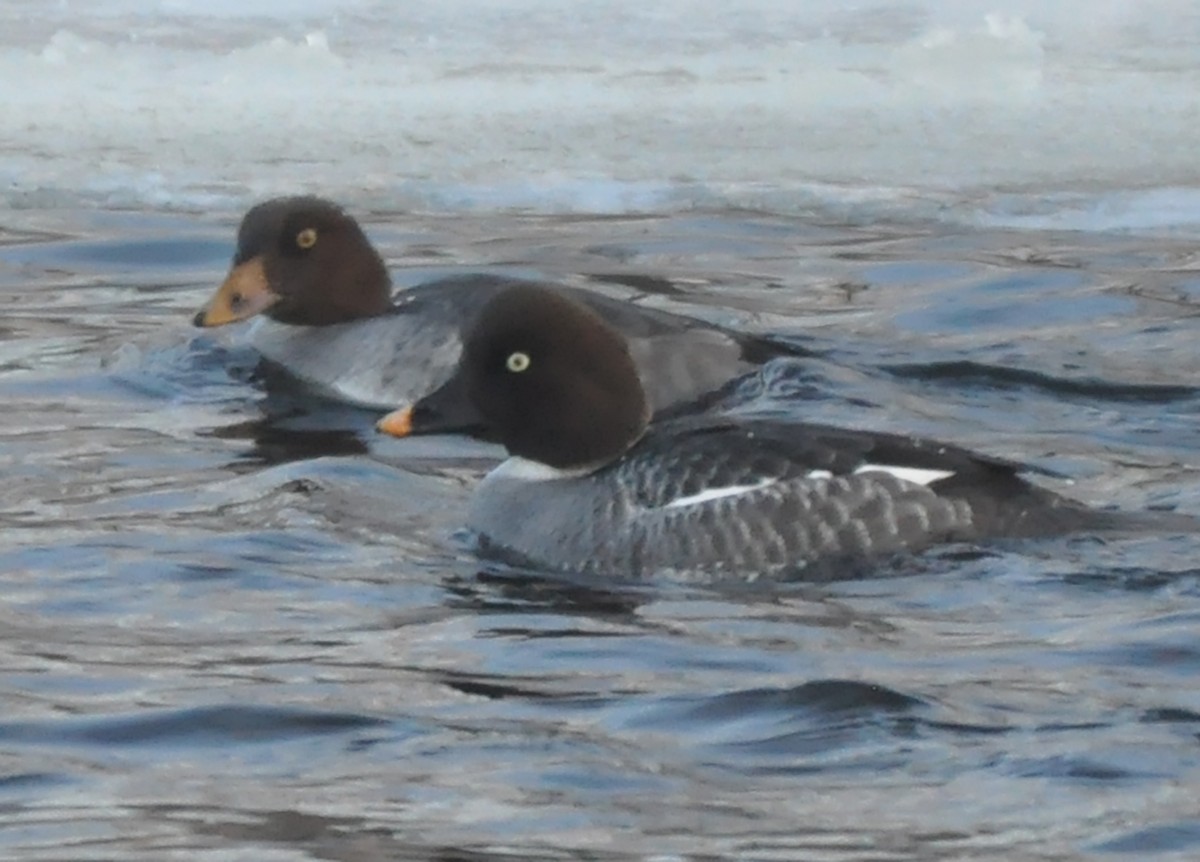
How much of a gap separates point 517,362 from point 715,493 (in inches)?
28.3

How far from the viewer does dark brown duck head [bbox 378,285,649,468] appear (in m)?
7.96

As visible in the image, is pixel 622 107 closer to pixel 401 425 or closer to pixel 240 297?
pixel 240 297

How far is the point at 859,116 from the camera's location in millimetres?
12625

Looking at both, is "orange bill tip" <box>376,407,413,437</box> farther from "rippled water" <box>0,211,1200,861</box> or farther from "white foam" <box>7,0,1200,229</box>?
"white foam" <box>7,0,1200,229</box>

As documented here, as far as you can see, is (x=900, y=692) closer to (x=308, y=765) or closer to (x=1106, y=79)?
(x=308, y=765)

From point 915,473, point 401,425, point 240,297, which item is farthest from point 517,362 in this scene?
point 240,297

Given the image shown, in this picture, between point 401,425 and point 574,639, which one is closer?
Result: point 574,639

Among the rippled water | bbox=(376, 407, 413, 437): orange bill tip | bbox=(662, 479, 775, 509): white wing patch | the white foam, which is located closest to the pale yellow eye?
bbox=(376, 407, 413, 437): orange bill tip

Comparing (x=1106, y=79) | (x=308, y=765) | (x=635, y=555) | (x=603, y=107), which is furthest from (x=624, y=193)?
(x=308, y=765)

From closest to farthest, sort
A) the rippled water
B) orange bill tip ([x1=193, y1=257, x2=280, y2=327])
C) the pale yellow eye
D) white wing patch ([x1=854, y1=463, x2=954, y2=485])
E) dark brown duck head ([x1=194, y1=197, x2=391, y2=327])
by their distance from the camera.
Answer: the rippled water → white wing patch ([x1=854, y1=463, x2=954, y2=485]) → the pale yellow eye → orange bill tip ([x1=193, y1=257, x2=280, y2=327]) → dark brown duck head ([x1=194, y1=197, x2=391, y2=327])

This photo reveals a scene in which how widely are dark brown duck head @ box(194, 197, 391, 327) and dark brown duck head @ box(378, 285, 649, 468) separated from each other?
96.5 inches

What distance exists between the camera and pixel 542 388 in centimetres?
799

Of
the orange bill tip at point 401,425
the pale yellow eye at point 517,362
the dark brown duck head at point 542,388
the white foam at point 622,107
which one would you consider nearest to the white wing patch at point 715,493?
the dark brown duck head at point 542,388

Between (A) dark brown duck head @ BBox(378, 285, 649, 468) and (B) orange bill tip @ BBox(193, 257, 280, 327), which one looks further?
(B) orange bill tip @ BBox(193, 257, 280, 327)
